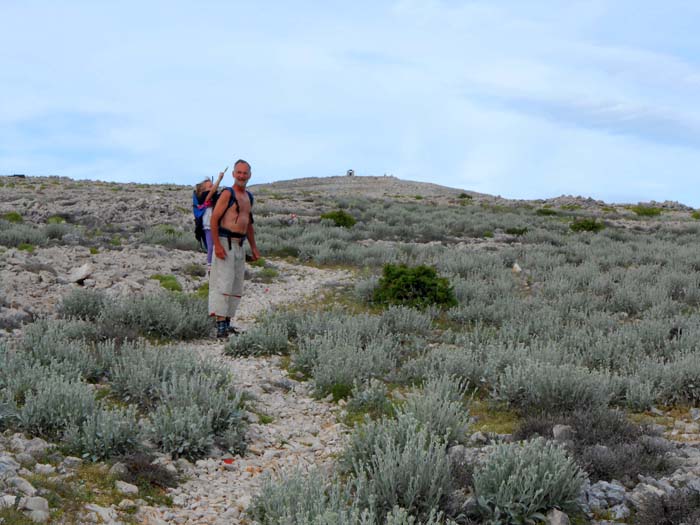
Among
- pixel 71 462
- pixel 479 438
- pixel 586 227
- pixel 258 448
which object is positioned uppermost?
pixel 586 227

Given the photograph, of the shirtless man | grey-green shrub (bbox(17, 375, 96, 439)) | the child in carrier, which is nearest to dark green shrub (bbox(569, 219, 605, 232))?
the child in carrier

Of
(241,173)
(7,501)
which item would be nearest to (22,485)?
(7,501)

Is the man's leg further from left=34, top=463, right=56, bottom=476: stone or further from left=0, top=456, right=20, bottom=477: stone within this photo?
left=0, top=456, right=20, bottom=477: stone

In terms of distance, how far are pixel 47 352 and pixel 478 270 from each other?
8958 millimetres

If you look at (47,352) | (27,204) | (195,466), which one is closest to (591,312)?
(195,466)

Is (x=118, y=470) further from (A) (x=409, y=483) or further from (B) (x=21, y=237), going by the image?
(B) (x=21, y=237)

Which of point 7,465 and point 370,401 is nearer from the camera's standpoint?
point 7,465

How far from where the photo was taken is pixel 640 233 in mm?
22547

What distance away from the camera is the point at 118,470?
4.26 m

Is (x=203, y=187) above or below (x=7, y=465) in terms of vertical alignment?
above

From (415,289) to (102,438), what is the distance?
6.55 metres

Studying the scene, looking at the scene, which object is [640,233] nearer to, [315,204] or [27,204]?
[315,204]

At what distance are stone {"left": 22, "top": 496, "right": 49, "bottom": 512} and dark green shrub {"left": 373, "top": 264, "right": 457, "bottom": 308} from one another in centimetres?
689

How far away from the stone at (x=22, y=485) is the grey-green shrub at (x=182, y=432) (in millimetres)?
1137
